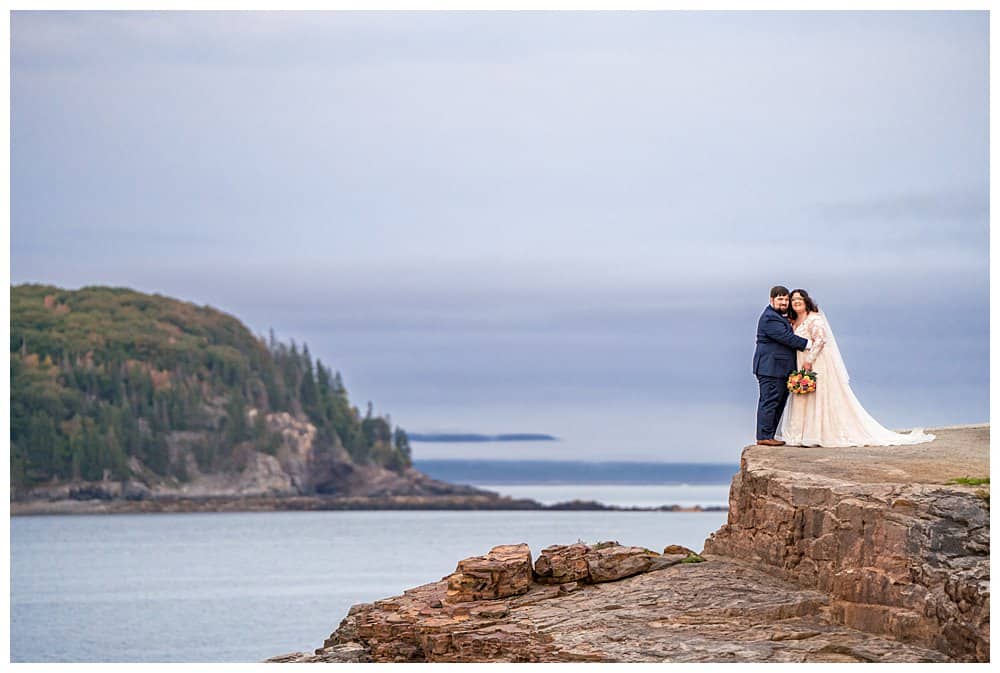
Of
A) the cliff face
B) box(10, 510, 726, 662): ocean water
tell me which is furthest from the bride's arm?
the cliff face

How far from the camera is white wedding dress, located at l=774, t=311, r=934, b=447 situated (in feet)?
56.4

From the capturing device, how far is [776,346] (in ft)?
57.0

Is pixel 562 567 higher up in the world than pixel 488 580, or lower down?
higher up

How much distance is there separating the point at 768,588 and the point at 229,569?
162 feet

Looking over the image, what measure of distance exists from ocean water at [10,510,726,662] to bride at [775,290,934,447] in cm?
2174

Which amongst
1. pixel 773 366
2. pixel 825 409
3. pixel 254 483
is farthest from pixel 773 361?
pixel 254 483

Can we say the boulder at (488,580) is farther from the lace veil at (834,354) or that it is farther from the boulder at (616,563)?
the lace veil at (834,354)

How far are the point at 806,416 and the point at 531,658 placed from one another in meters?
5.14

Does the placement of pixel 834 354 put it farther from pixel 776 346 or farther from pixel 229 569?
pixel 229 569

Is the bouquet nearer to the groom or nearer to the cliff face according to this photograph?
the groom

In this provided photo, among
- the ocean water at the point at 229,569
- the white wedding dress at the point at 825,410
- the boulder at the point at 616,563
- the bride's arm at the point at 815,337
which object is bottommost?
the ocean water at the point at 229,569

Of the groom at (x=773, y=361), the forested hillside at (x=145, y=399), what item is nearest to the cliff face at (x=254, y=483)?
the forested hillside at (x=145, y=399)

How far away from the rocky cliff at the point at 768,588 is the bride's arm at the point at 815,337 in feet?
4.13

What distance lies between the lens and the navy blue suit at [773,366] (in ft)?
56.8
